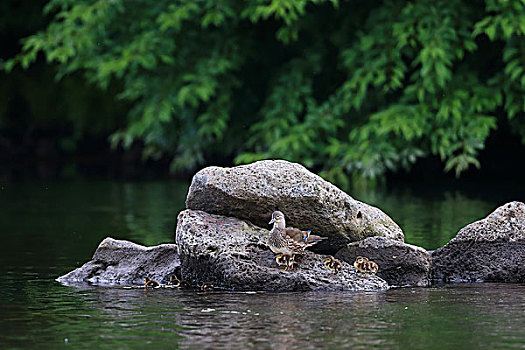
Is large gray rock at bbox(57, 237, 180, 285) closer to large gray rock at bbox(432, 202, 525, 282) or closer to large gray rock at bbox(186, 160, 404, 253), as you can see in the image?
large gray rock at bbox(186, 160, 404, 253)

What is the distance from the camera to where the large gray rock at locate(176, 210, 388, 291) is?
9.88 meters

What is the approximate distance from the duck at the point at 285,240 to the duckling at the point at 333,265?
9.1 inches

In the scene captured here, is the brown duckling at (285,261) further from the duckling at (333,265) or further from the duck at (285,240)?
the duckling at (333,265)

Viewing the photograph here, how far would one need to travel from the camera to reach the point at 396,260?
34.3 feet

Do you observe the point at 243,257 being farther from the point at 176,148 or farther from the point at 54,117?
the point at 54,117

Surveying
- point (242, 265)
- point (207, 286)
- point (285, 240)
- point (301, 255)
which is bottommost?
point (207, 286)

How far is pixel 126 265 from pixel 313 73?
43.5 feet

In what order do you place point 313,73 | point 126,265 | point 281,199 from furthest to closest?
point 313,73
point 126,265
point 281,199

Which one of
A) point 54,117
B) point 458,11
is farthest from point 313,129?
point 54,117

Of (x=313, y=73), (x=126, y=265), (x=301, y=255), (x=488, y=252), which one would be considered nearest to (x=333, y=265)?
(x=301, y=255)

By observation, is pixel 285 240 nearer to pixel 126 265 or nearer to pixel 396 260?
pixel 396 260

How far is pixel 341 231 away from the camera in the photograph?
10.7m

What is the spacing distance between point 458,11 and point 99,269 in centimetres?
1208

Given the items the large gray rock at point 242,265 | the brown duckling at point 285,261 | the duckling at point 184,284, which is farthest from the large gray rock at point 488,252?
the duckling at point 184,284
